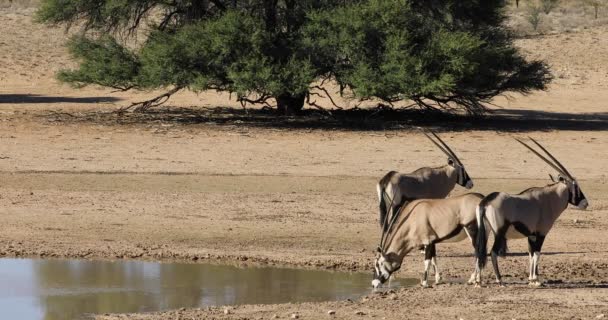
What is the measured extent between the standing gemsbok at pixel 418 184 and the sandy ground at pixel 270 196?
0.66 metres

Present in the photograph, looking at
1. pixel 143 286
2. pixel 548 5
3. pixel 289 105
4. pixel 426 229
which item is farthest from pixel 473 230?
pixel 548 5

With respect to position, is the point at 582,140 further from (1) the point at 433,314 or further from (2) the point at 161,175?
(1) the point at 433,314

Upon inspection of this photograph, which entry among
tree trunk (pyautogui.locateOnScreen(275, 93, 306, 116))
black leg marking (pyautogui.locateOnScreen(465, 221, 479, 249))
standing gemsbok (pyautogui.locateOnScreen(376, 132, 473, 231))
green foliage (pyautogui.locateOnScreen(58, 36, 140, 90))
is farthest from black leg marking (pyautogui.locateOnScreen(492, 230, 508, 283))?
tree trunk (pyautogui.locateOnScreen(275, 93, 306, 116))

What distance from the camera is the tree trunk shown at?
86.4 feet

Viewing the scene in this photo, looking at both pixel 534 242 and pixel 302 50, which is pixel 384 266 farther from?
pixel 302 50

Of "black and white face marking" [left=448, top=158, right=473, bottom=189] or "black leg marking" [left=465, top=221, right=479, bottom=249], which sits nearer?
"black leg marking" [left=465, top=221, right=479, bottom=249]

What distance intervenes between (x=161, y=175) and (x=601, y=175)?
6.74m

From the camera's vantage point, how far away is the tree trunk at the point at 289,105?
26344mm

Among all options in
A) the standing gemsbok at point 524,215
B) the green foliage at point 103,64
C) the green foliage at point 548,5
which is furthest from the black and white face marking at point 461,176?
the green foliage at point 548,5

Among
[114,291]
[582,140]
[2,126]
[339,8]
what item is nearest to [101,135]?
[2,126]

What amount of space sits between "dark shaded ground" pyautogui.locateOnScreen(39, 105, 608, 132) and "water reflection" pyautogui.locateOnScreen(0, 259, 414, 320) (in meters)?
11.6

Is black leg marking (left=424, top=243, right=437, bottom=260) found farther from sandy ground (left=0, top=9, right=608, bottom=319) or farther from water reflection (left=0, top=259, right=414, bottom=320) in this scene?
water reflection (left=0, top=259, right=414, bottom=320)

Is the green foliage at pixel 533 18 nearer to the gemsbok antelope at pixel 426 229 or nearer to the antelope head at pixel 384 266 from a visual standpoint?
the gemsbok antelope at pixel 426 229

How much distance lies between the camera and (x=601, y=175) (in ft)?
63.3
